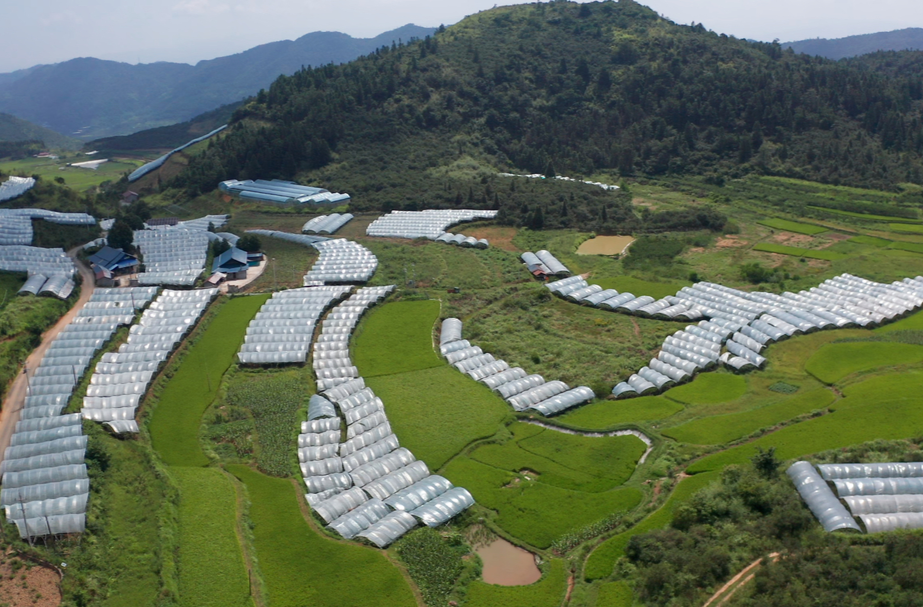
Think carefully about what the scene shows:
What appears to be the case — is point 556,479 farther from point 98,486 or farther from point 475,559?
point 98,486

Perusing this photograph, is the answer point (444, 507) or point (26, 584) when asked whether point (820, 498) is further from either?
point (26, 584)

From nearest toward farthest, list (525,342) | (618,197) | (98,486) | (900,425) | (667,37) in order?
(98,486) → (900,425) → (525,342) → (618,197) → (667,37)

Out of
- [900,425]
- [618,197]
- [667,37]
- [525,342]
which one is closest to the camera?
[900,425]

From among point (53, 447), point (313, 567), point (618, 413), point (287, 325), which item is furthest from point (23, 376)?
point (618, 413)

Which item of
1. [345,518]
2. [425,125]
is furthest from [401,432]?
[425,125]

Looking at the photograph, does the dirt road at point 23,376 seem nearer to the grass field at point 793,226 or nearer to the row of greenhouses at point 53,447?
the row of greenhouses at point 53,447
